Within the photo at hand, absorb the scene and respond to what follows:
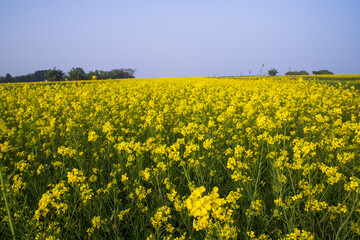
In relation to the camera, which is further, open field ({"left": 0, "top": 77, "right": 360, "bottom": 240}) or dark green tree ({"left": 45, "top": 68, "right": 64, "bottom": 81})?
dark green tree ({"left": 45, "top": 68, "right": 64, "bottom": 81})

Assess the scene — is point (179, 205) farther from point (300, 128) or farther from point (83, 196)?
point (300, 128)

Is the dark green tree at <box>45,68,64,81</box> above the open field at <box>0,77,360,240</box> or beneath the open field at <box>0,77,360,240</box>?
above

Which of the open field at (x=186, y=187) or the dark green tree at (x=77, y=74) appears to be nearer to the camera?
the open field at (x=186, y=187)

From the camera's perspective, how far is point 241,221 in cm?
239

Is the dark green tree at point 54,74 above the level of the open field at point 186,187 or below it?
above

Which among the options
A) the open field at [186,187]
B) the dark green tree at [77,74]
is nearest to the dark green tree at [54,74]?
the dark green tree at [77,74]

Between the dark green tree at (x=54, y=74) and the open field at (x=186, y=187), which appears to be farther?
the dark green tree at (x=54, y=74)

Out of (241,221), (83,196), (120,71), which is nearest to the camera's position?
(83,196)

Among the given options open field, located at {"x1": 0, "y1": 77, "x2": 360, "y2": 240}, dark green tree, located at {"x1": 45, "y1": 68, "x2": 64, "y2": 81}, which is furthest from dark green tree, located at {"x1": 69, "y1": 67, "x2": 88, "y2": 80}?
open field, located at {"x1": 0, "y1": 77, "x2": 360, "y2": 240}

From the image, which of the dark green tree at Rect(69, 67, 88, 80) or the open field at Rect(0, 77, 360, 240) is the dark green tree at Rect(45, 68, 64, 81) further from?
the open field at Rect(0, 77, 360, 240)

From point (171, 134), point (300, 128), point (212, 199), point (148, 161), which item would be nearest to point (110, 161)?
point (148, 161)

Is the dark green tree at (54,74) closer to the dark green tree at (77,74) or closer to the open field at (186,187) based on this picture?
the dark green tree at (77,74)

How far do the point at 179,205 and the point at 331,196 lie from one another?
2.06m

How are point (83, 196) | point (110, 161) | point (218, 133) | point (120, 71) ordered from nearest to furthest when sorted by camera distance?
point (83, 196)
point (110, 161)
point (218, 133)
point (120, 71)
